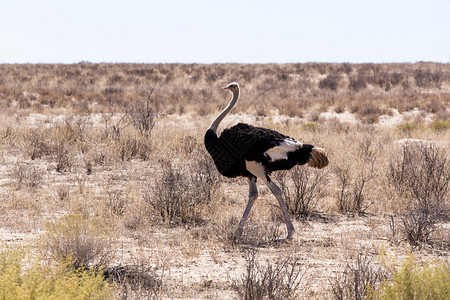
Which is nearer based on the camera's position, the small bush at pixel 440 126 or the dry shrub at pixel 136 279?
Answer: the dry shrub at pixel 136 279

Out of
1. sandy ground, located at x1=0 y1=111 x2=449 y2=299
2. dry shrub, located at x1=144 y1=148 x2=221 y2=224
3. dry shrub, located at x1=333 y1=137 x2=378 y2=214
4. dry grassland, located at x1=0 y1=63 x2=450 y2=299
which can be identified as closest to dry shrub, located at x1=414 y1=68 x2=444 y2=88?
dry grassland, located at x1=0 y1=63 x2=450 y2=299

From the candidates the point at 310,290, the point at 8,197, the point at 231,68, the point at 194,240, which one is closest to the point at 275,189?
the point at 194,240

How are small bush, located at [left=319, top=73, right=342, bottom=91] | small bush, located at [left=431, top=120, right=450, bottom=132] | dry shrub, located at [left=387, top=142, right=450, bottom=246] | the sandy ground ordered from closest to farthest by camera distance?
the sandy ground < dry shrub, located at [left=387, top=142, right=450, bottom=246] < small bush, located at [left=431, top=120, right=450, bottom=132] < small bush, located at [left=319, top=73, right=342, bottom=91]

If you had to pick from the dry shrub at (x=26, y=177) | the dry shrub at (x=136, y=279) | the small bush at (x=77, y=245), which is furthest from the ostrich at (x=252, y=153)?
the dry shrub at (x=26, y=177)

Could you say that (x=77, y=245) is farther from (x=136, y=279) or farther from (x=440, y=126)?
(x=440, y=126)

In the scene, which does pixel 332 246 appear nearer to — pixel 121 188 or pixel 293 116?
pixel 121 188

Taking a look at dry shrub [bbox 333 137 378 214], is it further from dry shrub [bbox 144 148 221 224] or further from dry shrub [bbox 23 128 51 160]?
dry shrub [bbox 23 128 51 160]

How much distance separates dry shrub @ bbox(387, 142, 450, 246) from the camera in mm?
6129

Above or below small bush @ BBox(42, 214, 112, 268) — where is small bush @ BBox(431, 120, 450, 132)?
above

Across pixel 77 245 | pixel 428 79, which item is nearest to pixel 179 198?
pixel 77 245

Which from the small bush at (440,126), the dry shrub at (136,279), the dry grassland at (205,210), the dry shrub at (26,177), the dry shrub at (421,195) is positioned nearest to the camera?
the dry shrub at (136,279)

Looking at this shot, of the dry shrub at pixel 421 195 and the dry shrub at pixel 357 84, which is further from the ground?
the dry shrub at pixel 357 84

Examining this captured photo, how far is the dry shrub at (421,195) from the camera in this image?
6.13m

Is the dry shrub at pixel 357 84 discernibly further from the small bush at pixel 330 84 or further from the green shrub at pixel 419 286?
the green shrub at pixel 419 286
